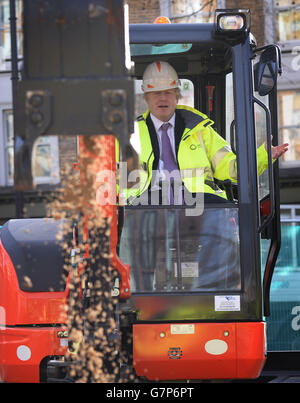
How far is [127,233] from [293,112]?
1329 centimetres

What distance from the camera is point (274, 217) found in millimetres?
4895

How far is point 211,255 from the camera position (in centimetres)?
464

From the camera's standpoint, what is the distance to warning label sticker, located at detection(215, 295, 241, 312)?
4.59 m

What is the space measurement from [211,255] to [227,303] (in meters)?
0.30

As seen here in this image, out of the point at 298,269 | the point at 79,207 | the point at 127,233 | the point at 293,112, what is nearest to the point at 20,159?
the point at 79,207

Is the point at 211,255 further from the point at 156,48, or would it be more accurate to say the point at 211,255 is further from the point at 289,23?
the point at 289,23

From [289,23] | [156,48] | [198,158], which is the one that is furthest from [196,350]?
[289,23]

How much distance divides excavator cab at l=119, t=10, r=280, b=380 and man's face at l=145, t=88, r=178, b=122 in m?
0.30

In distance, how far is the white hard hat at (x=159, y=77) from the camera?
16.5ft

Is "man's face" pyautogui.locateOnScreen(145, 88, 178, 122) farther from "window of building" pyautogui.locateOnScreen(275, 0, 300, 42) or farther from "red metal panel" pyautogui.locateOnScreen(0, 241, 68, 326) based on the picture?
"window of building" pyautogui.locateOnScreen(275, 0, 300, 42)

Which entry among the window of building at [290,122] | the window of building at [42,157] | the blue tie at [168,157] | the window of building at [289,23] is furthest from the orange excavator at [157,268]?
the window of building at [289,23]

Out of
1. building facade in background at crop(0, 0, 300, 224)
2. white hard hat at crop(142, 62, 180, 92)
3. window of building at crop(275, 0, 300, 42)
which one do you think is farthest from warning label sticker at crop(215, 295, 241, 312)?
window of building at crop(275, 0, 300, 42)

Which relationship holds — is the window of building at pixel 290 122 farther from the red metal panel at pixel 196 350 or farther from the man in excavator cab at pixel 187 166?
the red metal panel at pixel 196 350
